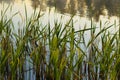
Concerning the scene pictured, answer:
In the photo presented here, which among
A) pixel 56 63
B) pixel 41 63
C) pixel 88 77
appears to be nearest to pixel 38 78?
pixel 41 63

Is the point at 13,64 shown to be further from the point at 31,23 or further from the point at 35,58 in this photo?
the point at 31,23

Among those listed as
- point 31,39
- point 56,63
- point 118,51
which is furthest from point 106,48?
point 31,39

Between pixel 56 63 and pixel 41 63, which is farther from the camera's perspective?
pixel 41 63

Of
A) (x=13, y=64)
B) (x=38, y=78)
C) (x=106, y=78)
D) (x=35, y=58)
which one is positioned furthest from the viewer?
(x=38, y=78)

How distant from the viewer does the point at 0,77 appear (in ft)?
14.1

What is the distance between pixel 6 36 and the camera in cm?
493

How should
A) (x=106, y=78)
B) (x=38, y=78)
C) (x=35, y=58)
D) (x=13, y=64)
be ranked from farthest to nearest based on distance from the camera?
(x=38, y=78), (x=35, y=58), (x=106, y=78), (x=13, y=64)

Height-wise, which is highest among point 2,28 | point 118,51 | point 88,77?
point 2,28

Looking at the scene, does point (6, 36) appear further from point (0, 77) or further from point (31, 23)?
point (0, 77)

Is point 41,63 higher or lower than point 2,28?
lower

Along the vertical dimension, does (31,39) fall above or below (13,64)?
above

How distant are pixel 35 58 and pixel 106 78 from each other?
3.14ft

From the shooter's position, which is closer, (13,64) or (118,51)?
(13,64)

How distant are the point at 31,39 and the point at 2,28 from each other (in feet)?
1.55
